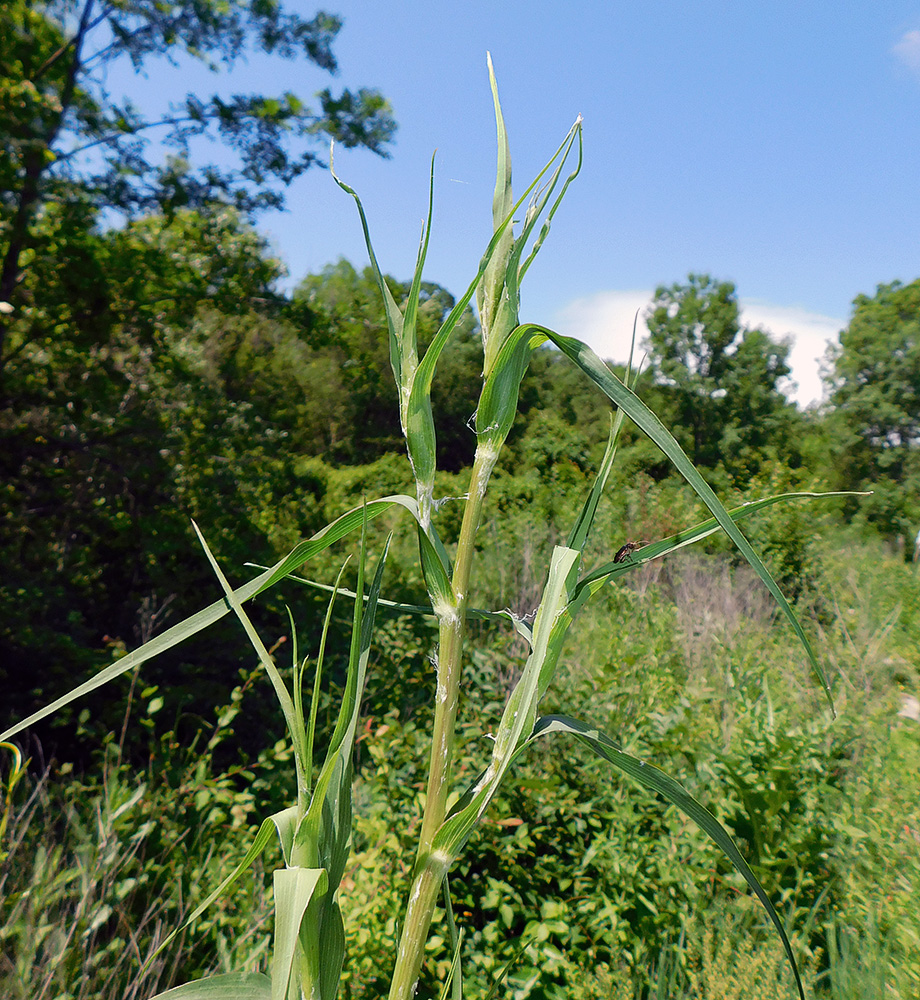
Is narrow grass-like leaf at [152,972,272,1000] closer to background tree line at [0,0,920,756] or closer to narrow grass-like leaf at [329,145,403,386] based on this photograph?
narrow grass-like leaf at [329,145,403,386]

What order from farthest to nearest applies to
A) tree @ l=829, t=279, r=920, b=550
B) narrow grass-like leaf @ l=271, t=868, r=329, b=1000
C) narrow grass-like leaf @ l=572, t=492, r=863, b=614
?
tree @ l=829, t=279, r=920, b=550
narrow grass-like leaf @ l=572, t=492, r=863, b=614
narrow grass-like leaf @ l=271, t=868, r=329, b=1000

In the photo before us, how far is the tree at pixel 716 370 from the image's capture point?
17141mm

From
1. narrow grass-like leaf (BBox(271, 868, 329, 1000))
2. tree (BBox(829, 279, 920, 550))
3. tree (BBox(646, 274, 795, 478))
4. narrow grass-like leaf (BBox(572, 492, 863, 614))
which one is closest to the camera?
narrow grass-like leaf (BBox(271, 868, 329, 1000))

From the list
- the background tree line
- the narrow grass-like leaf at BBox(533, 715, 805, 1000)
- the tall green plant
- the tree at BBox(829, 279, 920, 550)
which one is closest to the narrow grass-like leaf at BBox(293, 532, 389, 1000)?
the tall green plant

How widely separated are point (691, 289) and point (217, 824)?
741 inches

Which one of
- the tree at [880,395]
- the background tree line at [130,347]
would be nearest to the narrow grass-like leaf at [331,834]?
the background tree line at [130,347]

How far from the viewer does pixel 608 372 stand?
42 centimetres

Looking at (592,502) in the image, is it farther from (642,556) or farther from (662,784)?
(662,784)

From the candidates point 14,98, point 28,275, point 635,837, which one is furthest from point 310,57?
point 635,837

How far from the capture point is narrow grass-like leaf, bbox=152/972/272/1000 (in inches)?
16.7

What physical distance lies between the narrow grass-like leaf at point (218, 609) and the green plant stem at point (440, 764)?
50mm

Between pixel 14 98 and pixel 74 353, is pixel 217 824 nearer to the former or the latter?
pixel 74 353

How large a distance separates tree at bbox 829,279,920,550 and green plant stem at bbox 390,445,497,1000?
22.6 metres

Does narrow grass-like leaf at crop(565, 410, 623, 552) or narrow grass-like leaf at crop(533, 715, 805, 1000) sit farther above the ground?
narrow grass-like leaf at crop(565, 410, 623, 552)
